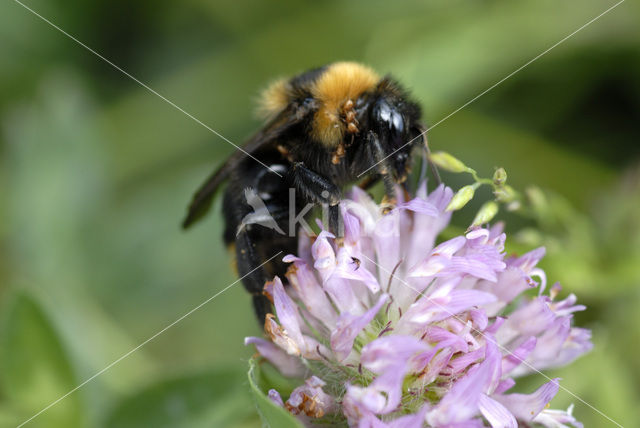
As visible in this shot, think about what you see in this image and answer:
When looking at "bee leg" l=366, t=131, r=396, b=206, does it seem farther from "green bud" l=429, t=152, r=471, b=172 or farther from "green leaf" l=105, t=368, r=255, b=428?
"green leaf" l=105, t=368, r=255, b=428

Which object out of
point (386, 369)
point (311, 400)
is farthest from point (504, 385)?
point (311, 400)

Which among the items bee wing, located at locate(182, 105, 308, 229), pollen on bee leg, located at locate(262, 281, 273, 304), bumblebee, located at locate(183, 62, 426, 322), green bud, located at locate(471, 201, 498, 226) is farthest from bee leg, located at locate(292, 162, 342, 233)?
green bud, located at locate(471, 201, 498, 226)

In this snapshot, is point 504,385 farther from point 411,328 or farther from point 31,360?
point 31,360

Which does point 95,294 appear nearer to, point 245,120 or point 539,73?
point 245,120

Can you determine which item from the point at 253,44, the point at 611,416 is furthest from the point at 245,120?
the point at 611,416

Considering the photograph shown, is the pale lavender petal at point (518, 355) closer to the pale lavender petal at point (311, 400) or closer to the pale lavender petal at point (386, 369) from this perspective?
the pale lavender petal at point (386, 369)

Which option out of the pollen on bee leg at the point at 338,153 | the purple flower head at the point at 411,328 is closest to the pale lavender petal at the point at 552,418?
the purple flower head at the point at 411,328

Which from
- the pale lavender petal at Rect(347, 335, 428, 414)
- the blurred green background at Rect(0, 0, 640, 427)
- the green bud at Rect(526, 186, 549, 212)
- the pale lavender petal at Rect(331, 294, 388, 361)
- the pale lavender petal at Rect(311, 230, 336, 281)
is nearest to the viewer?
the pale lavender petal at Rect(347, 335, 428, 414)
